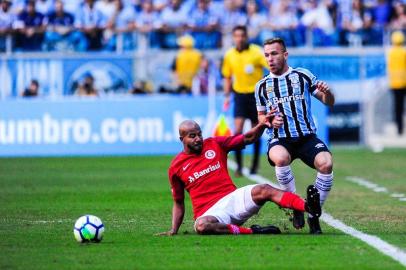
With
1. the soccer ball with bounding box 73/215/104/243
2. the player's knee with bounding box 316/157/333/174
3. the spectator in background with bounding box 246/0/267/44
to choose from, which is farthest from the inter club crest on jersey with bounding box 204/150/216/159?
the spectator in background with bounding box 246/0/267/44

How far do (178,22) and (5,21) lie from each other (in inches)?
164

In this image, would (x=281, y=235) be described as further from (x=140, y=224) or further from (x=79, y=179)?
(x=79, y=179)

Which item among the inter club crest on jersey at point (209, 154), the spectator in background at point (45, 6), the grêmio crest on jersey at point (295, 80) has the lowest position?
the inter club crest on jersey at point (209, 154)

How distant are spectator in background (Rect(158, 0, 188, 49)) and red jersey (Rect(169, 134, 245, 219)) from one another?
55.1ft

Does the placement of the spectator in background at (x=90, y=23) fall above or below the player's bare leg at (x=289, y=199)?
above

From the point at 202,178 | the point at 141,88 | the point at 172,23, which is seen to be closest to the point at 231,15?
the point at 172,23

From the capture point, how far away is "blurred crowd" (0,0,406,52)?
89.6ft

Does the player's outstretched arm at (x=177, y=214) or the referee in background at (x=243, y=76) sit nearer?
the player's outstretched arm at (x=177, y=214)

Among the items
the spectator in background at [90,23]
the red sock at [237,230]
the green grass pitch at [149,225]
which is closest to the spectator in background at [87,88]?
the spectator in background at [90,23]

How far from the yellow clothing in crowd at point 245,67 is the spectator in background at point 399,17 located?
402 inches

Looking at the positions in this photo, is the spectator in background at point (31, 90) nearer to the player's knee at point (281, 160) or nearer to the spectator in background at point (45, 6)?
the spectator in background at point (45, 6)

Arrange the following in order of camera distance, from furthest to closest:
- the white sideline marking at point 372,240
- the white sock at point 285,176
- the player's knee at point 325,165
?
the white sock at point 285,176 → the player's knee at point 325,165 → the white sideline marking at point 372,240

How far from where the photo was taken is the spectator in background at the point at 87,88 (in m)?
26.4

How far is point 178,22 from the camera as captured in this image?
2847cm
